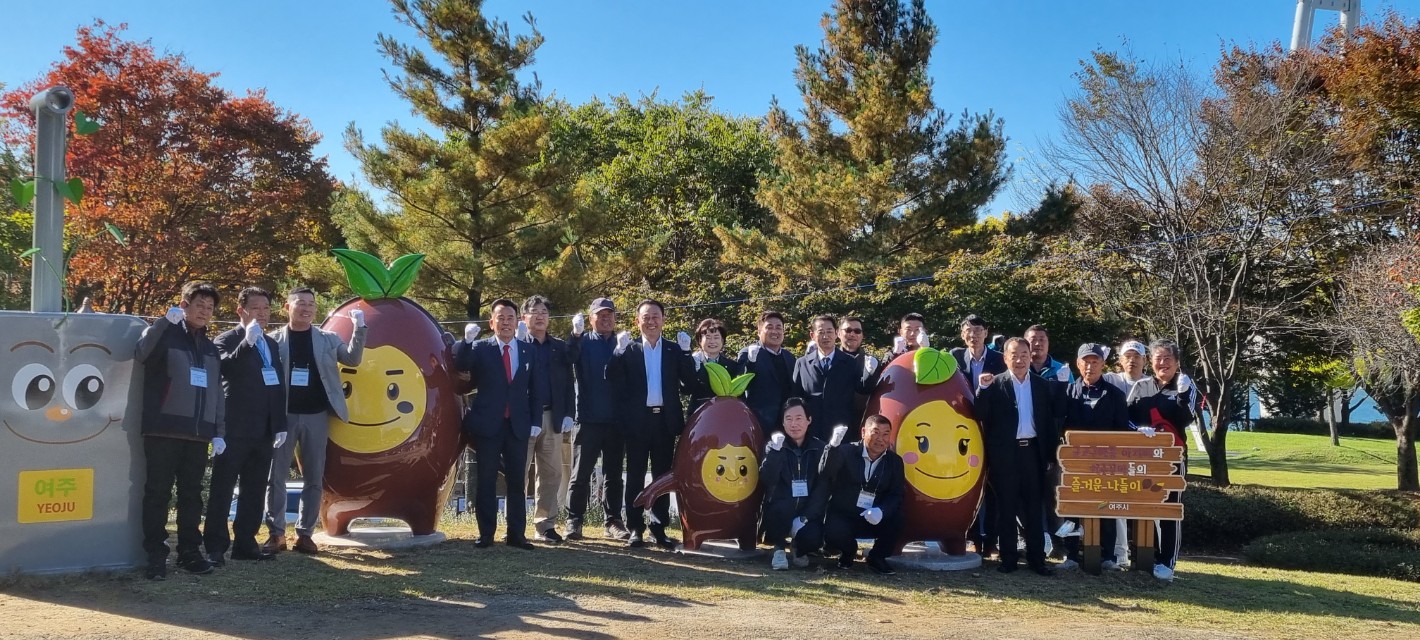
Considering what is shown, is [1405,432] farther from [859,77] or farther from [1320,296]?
[859,77]

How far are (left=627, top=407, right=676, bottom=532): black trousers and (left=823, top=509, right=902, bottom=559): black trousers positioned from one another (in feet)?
4.53

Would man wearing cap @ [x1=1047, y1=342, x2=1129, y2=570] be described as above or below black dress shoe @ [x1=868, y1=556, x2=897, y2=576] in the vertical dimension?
above

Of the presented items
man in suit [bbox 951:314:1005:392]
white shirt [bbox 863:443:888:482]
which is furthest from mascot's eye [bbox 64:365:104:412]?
man in suit [bbox 951:314:1005:392]

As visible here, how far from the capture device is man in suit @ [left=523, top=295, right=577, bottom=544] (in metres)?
7.71

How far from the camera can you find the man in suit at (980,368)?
25.5 feet

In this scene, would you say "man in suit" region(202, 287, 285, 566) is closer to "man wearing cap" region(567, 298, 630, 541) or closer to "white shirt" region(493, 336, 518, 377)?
"white shirt" region(493, 336, 518, 377)

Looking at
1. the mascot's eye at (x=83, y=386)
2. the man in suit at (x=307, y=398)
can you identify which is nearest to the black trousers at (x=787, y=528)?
the man in suit at (x=307, y=398)

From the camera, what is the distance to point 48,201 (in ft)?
21.2

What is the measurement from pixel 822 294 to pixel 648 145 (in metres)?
11.8

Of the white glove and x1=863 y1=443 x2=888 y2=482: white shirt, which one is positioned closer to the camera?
the white glove

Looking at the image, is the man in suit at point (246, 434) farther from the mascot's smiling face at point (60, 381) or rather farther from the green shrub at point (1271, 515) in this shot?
the green shrub at point (1271, 515)

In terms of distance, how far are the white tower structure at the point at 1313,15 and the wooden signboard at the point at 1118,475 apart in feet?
45.7

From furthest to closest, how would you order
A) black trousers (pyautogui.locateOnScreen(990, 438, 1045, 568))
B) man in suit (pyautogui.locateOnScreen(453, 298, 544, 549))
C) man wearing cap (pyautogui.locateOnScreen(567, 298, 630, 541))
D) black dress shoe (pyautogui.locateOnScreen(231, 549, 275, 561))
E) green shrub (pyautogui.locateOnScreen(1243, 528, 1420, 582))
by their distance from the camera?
1. green shrub (pyautogui.locateOnScreen(1243, 528, 1420, 582))
2. man wearing cap (pyautogui.locateOnScreen(567, 298, 630, 541))
3. man in suit (pyautogui.locateOnScreen(453, 298, 544, 549))
4. black trousers (pyautogui.locateOnScreen(990, 438, 1045, 568))
5. black dress shoe (pyautogui.locateOnScreen(231, 549, 275, 561))

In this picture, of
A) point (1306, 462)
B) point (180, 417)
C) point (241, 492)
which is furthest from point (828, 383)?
point (1306, 462)
